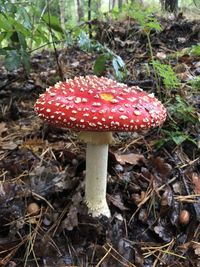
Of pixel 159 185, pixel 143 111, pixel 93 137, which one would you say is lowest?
pixel 159 185

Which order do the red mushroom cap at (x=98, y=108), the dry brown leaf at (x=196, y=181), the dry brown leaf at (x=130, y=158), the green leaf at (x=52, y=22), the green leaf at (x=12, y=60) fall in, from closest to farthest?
the red mushroom cap at (x=98, y=108)
the dry brown leaf at (x=196, y=181)
the dry brown leaf at (x=130, y=158)
the green leaf at (x=12, y=60)
the green leaf at (x=52, y=22)

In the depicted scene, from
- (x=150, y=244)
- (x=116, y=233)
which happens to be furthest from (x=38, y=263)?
(x=150, y=244)

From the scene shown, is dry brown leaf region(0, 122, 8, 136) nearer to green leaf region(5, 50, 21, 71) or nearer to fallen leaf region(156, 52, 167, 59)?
green leaf region(5, 50, 21, 71)

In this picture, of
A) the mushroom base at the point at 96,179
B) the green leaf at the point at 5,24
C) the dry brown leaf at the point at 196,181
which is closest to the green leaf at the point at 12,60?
the green leaf at the point at 5,24

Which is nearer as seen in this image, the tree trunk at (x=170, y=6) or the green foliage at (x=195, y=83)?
the green foliage at (x=195, y=83)

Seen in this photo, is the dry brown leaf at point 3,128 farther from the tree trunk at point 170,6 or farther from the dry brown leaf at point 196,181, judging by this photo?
the tree trunk at point 170,6

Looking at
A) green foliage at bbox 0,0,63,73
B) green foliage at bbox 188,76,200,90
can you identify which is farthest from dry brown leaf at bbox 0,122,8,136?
green foliage at bbox 188,76,200,90

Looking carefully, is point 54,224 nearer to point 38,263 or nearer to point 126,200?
point 38,263

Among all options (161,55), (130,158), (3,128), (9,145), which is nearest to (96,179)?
(130,158)
